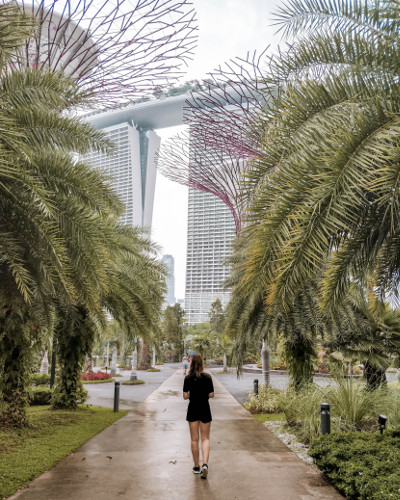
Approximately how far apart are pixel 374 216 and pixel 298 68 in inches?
93.7

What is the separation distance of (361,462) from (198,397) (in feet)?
7.41

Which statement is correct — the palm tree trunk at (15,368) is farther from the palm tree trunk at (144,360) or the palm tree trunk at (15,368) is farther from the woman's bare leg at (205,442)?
the palm tree trunk at (144,360)

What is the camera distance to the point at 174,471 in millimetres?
6379

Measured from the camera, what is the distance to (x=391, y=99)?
211 inches

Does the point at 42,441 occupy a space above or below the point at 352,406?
below

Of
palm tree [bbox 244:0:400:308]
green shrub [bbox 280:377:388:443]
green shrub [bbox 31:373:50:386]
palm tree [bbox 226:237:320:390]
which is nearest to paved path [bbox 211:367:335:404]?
palm tree [bbox 226:237:320:390]

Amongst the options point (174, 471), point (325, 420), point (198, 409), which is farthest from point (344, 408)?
point (174, 471)

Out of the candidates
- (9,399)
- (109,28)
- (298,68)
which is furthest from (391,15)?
(9,399)

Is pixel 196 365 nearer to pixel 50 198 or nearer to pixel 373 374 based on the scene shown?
pixel 50 198

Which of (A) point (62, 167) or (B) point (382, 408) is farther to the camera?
(B) point (382, 408)

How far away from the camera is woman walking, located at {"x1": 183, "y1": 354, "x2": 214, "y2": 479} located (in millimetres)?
6211

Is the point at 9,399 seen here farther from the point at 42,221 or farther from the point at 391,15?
the point at 391,15

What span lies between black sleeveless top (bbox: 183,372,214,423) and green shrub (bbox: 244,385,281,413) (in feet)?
24.0

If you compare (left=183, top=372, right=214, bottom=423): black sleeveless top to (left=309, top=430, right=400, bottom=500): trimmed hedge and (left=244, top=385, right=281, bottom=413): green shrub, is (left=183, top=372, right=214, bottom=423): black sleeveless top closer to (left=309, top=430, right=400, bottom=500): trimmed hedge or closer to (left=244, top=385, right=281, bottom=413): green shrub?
(left=309, top=430, right=400, bottom=500): trimmed hedge
